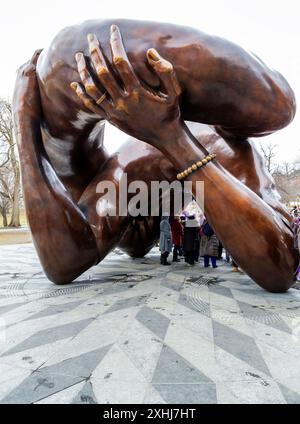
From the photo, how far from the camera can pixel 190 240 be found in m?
7.41

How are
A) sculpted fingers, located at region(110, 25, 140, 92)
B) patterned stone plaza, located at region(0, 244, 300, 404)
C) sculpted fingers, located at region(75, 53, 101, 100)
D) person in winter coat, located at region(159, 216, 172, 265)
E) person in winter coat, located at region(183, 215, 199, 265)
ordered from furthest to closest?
person in winter coat, located at region(183, 215, 199, 265), person in winter coat, located at region(159, 216, 172, 265), sculpted fingers, located at region(75, 53, 101, 100), sculpted fingers, located at region(110, 25, 140, 92), patterned stone plaza, located at region(0, 244, 300, 404)

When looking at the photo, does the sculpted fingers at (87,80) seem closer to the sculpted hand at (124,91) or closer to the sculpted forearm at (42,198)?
the sculpted hand at (124,91)

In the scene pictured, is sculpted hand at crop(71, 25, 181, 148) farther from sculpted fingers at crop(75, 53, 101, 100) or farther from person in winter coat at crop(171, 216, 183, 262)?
person in winter coat at crop(171, 216, 183, 262)

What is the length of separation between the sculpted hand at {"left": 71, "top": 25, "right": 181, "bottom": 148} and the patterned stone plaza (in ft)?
5.39

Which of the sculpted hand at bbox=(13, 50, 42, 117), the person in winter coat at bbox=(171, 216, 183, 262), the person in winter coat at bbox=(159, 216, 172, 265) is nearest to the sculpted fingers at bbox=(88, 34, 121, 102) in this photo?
the sculpted hand at bbox=(13, 50, 42, 117)

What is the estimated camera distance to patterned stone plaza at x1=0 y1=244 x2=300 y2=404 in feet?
5.16

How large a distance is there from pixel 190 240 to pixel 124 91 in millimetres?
5399

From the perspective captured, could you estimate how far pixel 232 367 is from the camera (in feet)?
5.94

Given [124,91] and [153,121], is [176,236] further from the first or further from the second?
[124,91]

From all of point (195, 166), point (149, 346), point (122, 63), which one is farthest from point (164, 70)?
point (149, 346)

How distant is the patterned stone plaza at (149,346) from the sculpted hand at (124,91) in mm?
1642

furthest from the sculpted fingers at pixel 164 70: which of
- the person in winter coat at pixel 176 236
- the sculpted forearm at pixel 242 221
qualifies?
the person in winter coat at pixel 176 236

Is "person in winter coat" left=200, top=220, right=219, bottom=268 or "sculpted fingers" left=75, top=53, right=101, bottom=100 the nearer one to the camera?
"sculpted fingers" left=75, top=53, right=101, bottom=100

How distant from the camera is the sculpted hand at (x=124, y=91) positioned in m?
2.30
